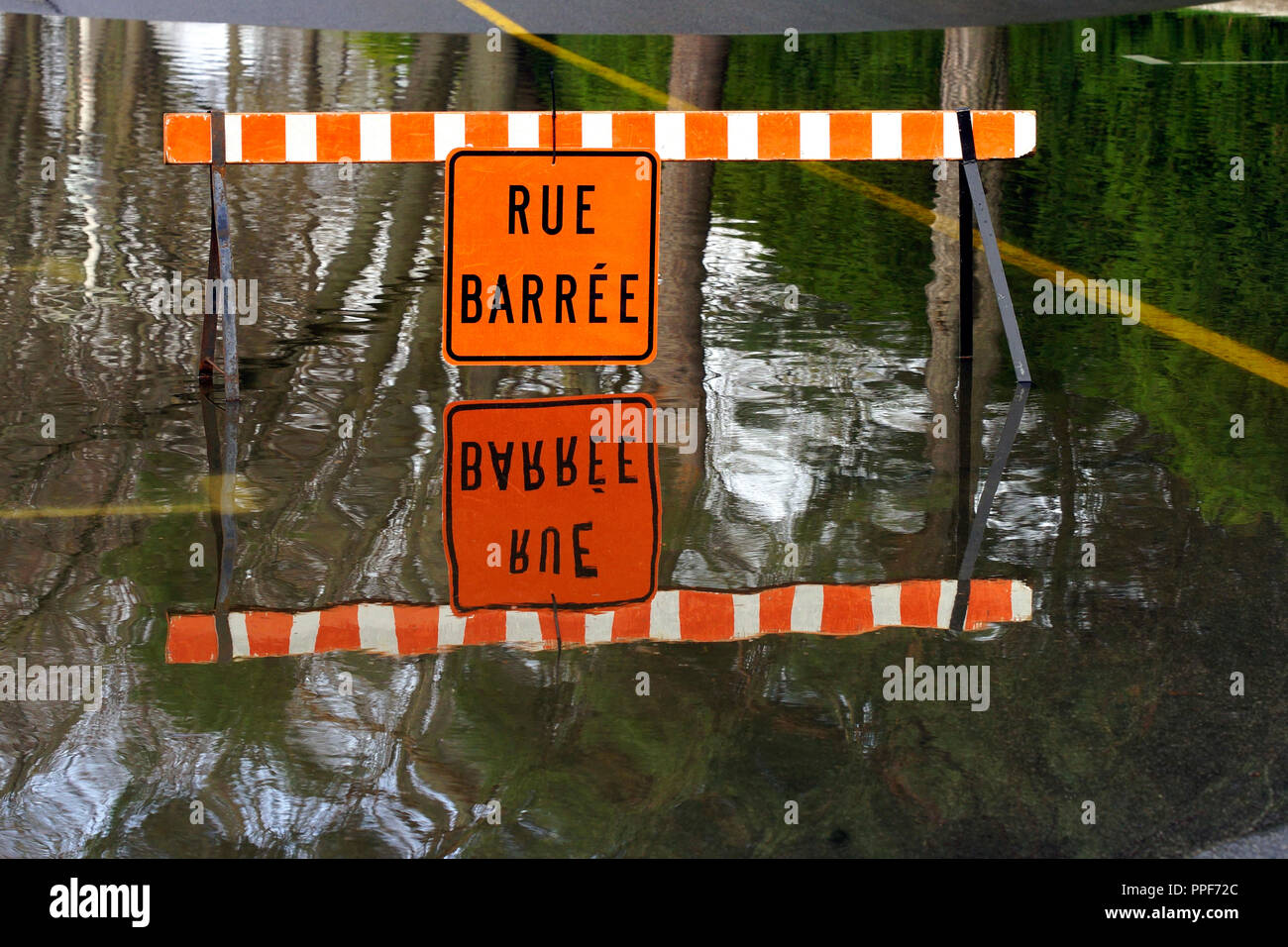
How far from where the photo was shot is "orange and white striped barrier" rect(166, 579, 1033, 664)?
163 inches

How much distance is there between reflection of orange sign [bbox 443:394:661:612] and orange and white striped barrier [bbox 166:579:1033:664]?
0.11 m

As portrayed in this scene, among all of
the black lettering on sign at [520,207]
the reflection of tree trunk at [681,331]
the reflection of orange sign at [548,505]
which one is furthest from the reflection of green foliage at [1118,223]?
the reflection of orange sign at [548,505]

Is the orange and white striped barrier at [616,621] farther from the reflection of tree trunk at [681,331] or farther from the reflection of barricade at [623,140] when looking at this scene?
the reflection of barricade at [623,140]

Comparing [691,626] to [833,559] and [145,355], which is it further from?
[145,355]

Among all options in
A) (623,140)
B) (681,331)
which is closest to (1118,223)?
(681,331)

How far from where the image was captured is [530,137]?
627 cm

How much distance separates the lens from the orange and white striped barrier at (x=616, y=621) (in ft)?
13.6

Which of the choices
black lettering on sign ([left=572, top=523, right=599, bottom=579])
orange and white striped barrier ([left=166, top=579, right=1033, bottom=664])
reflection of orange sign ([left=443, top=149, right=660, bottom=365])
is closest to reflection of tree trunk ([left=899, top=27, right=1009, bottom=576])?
orange and white striped barrier ([left=166, top=579, right=1033, bottom=664])

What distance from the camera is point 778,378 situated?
6664 mm

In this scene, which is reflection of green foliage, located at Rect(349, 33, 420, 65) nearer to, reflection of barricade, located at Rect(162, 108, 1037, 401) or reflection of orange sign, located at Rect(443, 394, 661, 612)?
reflection of barricade, located at Rect(162, 108, 1037, 401)

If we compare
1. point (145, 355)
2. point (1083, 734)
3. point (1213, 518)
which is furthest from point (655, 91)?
point (1083, 734)

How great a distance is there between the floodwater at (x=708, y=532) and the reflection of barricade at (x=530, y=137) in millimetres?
881
